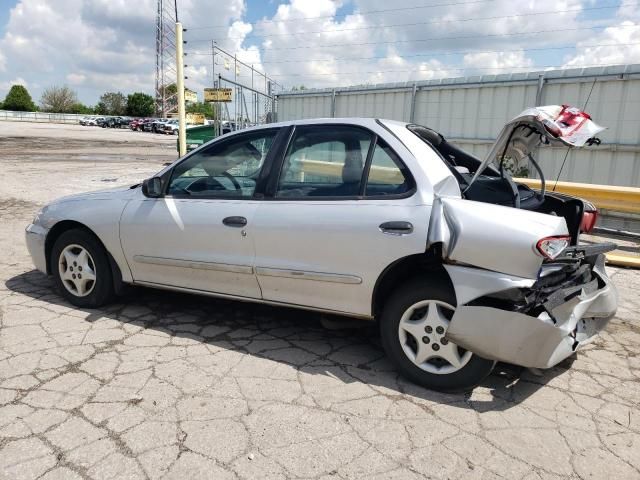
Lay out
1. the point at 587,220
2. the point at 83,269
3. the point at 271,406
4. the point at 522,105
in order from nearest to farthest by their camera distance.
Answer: the point at 271,406 < the point at 587,220 < the point at 83,269 < the point at 522,105

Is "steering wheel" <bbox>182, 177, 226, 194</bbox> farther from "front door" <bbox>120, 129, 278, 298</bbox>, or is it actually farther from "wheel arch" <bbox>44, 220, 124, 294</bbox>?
"wheel arch" <bbox>44, 220, 124, 294</bbox>

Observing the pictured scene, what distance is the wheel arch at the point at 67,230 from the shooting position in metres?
4.27

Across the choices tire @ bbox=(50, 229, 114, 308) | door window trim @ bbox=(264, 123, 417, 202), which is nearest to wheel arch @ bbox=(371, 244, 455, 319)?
door window trim @ bbox=(264, 123, 417, 202)

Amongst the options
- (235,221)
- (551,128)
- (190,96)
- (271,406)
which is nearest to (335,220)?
(235,221)

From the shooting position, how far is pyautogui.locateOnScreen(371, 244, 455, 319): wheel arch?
3.10 metres

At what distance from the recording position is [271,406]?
2.93 m

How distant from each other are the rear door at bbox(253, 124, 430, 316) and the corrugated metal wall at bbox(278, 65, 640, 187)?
23.2 ft

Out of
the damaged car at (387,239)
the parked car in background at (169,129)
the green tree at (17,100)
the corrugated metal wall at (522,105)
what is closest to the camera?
the damaged car at (387,239)

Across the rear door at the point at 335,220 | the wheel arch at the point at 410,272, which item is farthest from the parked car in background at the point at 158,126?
the wheel arch at the point at 410,272

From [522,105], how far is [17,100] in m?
103

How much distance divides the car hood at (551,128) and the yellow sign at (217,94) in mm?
8765

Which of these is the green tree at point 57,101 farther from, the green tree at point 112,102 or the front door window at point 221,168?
the front door window at point 221,168

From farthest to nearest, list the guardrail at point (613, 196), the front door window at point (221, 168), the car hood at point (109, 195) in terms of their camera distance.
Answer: the guardrail at point (613, 196) < the car hood at point (109, 195) < the front door window at point (221, 168)

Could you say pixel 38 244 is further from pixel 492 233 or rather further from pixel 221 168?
pixel 492 233
